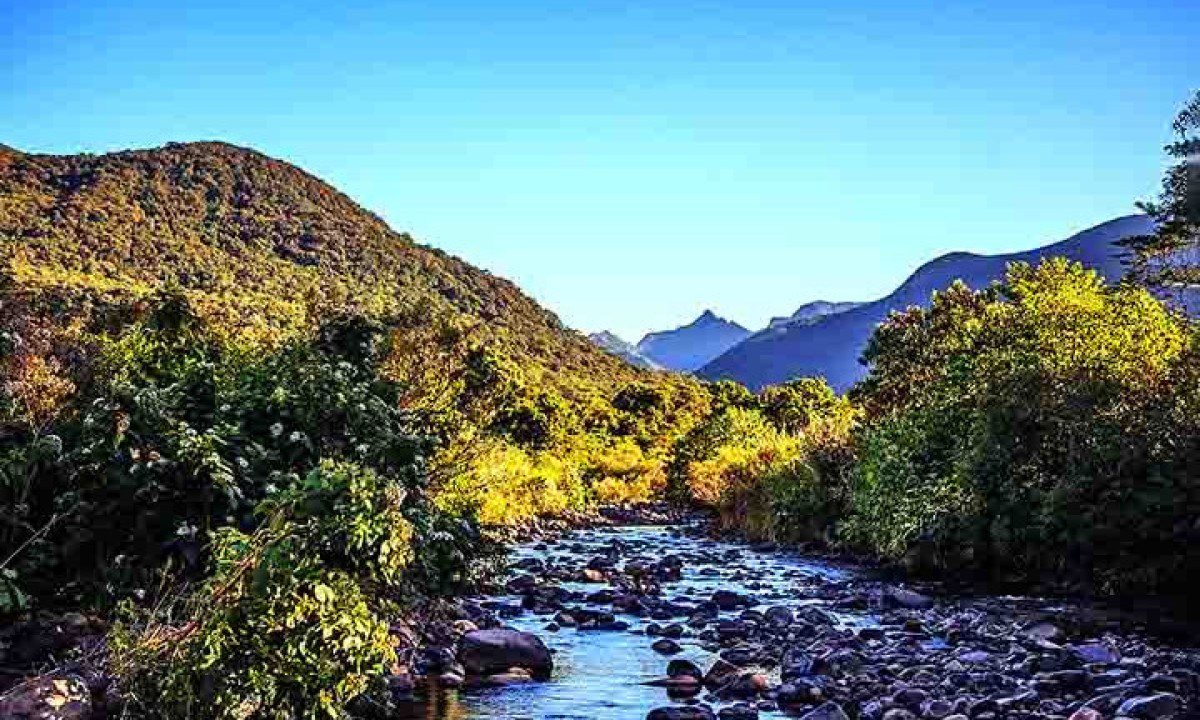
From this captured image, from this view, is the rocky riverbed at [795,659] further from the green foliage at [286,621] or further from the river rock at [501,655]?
the green foliage at [286,621]

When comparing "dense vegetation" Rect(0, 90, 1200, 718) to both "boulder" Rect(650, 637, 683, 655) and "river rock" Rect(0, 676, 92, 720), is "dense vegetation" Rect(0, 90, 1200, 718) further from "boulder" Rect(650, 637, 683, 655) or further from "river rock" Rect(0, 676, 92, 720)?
"boulder" Rect(650, 637, 683, 655)

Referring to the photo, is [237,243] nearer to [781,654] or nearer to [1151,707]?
[781,654]

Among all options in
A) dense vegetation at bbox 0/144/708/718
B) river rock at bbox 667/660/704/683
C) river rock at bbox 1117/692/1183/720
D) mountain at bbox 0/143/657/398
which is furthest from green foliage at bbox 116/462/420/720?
mountain at bbox 0/143/657/398

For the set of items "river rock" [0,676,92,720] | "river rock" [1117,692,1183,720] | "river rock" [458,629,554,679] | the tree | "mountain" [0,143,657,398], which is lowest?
"river rock" [1117,692,1183,720]

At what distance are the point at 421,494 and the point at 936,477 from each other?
14.7m

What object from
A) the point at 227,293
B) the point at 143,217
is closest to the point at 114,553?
the point at 227,293

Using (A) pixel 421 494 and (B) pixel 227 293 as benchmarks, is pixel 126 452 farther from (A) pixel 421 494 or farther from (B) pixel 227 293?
(B) pixel 227 293

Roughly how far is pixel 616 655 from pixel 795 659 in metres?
2.73

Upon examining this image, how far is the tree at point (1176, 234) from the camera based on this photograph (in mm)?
24906

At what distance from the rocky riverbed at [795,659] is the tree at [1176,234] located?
10435mm

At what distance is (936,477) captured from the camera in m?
25.5

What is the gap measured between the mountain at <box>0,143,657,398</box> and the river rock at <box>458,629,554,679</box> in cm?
5150

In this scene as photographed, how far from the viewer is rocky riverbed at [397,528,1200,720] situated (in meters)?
12.7

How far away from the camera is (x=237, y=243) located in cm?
10944
